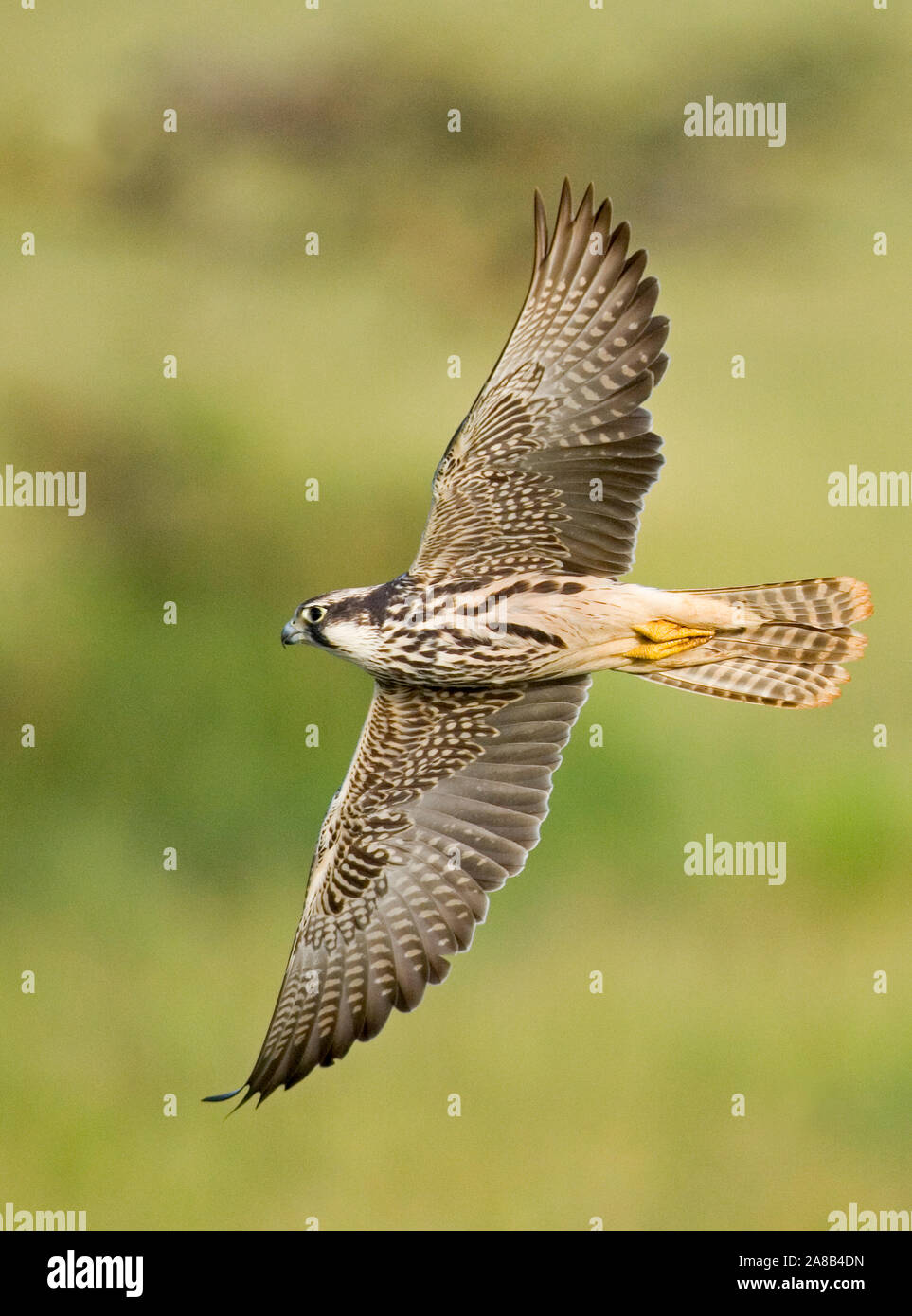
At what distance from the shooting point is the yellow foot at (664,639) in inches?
274

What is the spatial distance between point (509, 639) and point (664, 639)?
0.58 metres

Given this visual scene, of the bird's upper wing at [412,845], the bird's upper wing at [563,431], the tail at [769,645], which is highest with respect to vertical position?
the bird's upper wing at [563,431]

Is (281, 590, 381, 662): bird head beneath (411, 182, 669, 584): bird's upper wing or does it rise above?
beneath

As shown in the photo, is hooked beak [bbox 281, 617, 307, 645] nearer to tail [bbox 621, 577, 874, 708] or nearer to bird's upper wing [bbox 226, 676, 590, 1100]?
bird's upper wing [bbox 226, 676, 590, 1100]

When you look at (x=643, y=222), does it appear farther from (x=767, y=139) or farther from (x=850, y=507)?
(x=850, y=507)

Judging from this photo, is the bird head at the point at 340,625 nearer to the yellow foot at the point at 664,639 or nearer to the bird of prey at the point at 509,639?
the bird of prey at the point at 509,639

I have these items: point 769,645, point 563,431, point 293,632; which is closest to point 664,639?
point 769,645

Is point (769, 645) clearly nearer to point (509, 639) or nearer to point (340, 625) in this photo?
point (509, 639)

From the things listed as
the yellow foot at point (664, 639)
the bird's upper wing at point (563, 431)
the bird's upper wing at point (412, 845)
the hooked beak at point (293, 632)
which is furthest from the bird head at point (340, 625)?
the yellow foot at point (664, 639)

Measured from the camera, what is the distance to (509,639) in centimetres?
693

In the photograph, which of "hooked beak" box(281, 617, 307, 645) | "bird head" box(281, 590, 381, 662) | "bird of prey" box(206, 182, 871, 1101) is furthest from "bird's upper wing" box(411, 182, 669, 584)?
"hooked beak" box(281, 617, 307, 645)

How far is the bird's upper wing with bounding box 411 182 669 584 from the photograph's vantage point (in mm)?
6957

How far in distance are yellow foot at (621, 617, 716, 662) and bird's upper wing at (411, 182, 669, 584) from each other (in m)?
0.32

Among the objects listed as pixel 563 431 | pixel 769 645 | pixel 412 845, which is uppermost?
pixel 563 431
